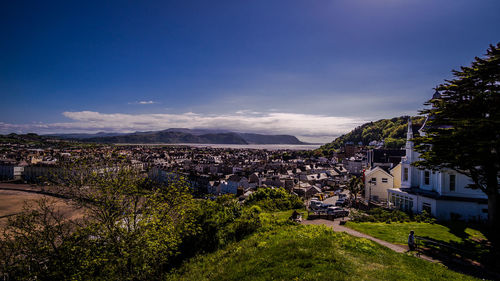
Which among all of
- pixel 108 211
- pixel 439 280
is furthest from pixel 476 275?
pixel 108 211

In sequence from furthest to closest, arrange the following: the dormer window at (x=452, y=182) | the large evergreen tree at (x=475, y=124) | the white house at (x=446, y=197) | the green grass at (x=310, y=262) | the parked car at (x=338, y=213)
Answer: the parked car at (x=338, y=213) < the dormer window at (x=452, y=182) < the white house at (x=446, y=197) < the large evergreen tree at (x=475, y=124) < the green grass at (x=310, y=262)

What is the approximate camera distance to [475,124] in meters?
15.7

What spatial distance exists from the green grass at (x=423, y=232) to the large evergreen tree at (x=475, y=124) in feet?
6.26

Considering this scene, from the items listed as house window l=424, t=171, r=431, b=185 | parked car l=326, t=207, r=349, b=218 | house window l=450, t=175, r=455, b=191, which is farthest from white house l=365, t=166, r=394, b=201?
house window l=450, t=175, r=455, b=191

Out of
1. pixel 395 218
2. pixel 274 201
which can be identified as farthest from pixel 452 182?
pixel 274 201

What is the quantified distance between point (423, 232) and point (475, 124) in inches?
340

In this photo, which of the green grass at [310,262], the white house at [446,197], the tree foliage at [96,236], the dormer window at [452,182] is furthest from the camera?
the dormer window at [452,182]

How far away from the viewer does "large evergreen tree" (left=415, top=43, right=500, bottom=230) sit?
15547mm

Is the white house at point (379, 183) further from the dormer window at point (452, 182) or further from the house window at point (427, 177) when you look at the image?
the dormer window at point (452, 182)

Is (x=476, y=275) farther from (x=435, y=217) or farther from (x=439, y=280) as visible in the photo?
(x=435, y=217)

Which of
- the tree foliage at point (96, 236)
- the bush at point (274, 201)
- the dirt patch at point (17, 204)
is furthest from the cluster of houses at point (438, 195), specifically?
the dirt patch at point (17, 204)

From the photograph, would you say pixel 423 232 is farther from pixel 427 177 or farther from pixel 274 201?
pixel 274 201

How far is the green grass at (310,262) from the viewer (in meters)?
9.60

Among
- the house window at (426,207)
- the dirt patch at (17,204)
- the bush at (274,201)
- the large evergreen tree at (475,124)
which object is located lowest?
the dirt patch at (17,204)
